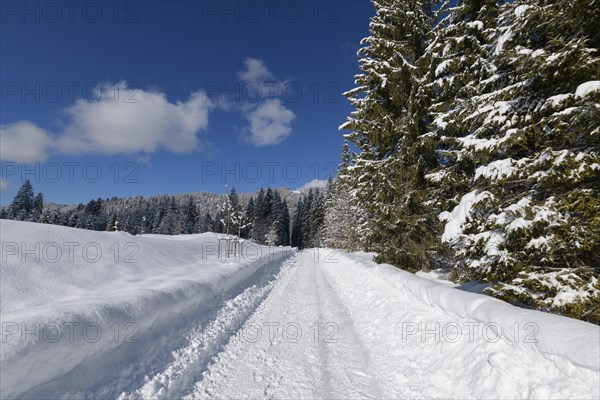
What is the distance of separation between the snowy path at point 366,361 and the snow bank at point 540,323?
0.07 meters

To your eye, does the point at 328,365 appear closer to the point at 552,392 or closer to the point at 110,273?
the point at 552,392

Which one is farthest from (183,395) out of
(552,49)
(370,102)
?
(370,102)

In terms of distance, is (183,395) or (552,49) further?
(552,49)

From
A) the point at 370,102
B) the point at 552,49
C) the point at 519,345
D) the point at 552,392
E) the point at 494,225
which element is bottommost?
the point at 552,392

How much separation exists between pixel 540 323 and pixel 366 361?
8.87ft

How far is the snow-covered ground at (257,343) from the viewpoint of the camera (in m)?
3.31

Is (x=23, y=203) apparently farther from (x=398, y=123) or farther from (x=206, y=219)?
(x=398, y=123)

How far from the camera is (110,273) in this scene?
7.92 meters

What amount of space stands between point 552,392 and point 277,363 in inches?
144

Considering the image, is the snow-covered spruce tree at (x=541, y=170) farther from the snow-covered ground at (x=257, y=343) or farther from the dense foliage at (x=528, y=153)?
the snow-covered ground at (x=257, y=343)

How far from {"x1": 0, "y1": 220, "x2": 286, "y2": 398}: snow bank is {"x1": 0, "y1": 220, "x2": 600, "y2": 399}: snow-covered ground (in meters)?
0.02

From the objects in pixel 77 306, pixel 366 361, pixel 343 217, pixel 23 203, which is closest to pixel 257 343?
pixel 366 361

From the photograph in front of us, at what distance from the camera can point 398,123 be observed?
39.6ft

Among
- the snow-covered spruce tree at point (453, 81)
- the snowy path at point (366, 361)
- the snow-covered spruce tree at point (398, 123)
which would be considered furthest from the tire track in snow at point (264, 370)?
the snow-covered spruce tree at point (398, 123)
